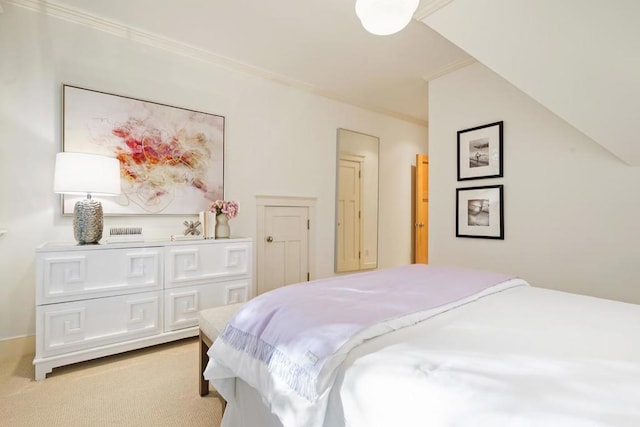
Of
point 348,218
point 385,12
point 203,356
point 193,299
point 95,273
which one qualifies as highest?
point 385,12

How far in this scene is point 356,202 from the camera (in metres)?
4.13

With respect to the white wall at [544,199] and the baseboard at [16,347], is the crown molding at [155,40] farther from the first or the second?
the baseboard at [16,347]

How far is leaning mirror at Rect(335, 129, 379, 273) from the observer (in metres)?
3.95

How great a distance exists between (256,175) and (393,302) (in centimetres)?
243

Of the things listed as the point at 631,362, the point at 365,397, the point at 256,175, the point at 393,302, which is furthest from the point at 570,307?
the point at 256,175

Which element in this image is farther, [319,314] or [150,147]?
[150,147]

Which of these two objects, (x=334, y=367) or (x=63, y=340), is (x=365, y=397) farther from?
(x=63, y=340)

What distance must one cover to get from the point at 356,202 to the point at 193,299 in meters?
2.47

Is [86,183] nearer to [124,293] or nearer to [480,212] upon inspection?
[124,293]

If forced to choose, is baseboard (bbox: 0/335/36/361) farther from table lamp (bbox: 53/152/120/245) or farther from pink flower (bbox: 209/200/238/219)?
pink flower (bbox: 209/200/238/219)

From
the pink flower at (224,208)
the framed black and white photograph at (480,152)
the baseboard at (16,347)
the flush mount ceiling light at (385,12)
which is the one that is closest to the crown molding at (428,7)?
the flush mount ceiling light at (385,12)

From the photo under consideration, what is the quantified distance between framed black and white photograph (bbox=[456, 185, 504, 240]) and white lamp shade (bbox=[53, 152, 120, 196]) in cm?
312

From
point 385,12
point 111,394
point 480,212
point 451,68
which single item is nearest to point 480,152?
point 480,212

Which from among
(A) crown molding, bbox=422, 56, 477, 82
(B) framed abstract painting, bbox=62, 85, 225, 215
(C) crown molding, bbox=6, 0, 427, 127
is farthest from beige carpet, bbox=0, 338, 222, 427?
(A) crown molding, bbox=422, 56, 477, 82
